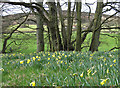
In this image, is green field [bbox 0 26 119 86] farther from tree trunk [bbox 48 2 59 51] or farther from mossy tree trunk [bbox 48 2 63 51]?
tree trunk [bbox 48 2 59 51]

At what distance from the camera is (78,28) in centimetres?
952

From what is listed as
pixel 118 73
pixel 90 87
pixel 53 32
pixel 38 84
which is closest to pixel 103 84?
pixel 90 87

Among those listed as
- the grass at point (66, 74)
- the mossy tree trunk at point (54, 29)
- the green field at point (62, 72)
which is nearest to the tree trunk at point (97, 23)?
the mossy tree trunk at point (54, 29)

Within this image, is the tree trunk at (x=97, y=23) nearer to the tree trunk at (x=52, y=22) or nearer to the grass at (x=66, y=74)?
the tree trunk at (x=52, y=22)

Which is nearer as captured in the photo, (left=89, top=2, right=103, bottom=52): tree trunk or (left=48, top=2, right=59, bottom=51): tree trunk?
(left=89, top=2, right=103, bottom=52): tree trunk

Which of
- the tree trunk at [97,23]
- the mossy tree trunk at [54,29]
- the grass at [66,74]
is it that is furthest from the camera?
the mossy tree trunk at [54,29]

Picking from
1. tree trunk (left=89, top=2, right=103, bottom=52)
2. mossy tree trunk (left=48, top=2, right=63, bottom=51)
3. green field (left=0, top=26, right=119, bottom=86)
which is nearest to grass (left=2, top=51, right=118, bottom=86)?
green field (left=0, top=26, right=119, bottom=86)

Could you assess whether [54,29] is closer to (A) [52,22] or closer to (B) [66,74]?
(A) [52,22]

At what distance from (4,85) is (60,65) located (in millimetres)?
1522

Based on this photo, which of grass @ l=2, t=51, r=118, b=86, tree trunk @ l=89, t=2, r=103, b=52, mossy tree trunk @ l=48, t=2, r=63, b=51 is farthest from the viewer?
mossy tree trunk @ l=48, t=2, r=63, b=51

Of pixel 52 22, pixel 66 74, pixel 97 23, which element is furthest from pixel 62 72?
pixel 97 23

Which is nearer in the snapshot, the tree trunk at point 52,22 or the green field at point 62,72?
the green field at point 62,72

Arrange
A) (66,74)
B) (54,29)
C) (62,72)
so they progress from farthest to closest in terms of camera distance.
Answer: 1. (54,29)
2. (62,72)
3. (66,74)

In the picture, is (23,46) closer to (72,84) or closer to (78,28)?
(78,28)
